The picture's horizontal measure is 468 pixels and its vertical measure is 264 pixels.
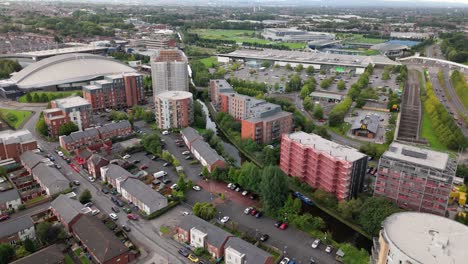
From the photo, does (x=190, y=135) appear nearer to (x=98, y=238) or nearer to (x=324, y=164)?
(x=324, y=164)

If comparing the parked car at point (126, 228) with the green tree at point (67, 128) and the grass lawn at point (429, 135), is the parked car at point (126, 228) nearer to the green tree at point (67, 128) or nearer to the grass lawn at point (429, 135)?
the green tree at point (67, 128)

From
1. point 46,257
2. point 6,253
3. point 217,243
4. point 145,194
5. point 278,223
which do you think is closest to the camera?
point 46,257

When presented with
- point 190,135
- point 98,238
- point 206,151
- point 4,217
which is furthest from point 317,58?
point 4,217

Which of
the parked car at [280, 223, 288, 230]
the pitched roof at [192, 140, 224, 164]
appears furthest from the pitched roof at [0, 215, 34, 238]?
Result: the parked car at [280, 223, 288, 230]

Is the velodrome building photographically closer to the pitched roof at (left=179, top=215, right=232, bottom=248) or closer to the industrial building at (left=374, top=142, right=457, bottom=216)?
the pitched roof at (left=179, top=215, right=232, bottom=248)

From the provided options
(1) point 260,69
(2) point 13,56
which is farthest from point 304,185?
(2) point 13,56
